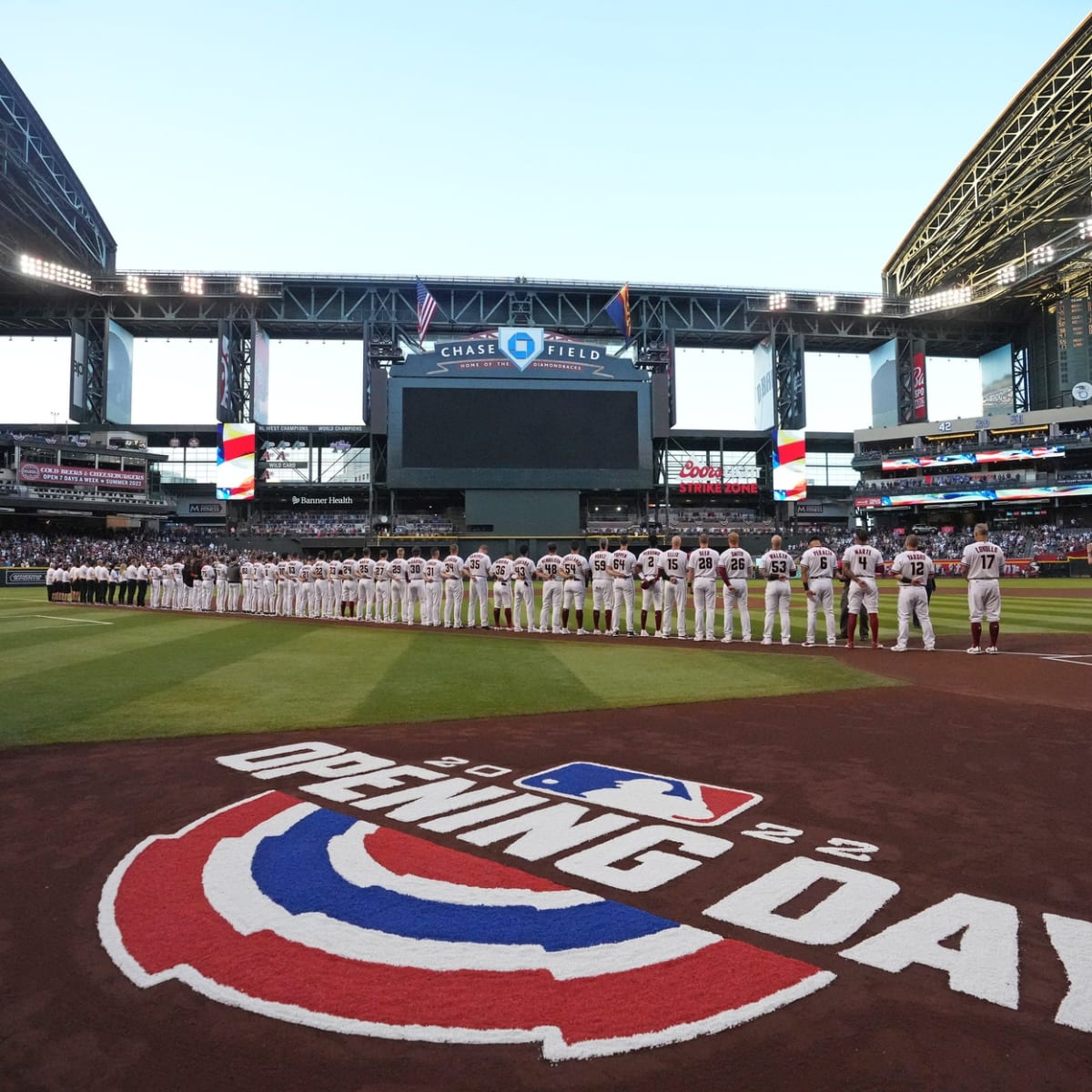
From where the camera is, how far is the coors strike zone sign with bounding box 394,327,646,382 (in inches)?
1978

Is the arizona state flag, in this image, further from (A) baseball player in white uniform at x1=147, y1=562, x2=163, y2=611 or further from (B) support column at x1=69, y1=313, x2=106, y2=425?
(B) support column at x1=69, y1=313, x2=106, y2=425

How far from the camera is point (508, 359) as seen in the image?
50.3m

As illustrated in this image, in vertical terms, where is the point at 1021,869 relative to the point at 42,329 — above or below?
below

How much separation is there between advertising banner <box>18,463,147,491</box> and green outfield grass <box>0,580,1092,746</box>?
148 ft

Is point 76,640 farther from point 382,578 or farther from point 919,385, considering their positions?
point 919,385

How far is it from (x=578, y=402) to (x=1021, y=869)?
161 feet

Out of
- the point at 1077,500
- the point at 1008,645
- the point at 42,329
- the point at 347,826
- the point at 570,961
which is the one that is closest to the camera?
the point at 570,961

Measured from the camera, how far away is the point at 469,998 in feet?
7.38

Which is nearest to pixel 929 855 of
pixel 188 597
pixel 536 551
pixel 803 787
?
pixel 803 787

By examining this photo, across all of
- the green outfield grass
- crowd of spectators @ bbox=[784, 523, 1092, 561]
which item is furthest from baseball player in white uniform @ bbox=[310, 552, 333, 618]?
crowd of spectators @ bbox=[784, 523, 1092, 561]

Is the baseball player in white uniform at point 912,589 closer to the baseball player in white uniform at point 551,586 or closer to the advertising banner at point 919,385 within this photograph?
the baseball player in white uniform at point 551,586

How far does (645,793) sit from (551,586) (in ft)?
35.8

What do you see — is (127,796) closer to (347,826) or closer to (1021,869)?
(347,826)

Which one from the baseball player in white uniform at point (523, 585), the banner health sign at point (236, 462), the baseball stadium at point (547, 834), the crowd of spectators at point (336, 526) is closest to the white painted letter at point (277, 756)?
the baseball stadium at point (547, 834)
